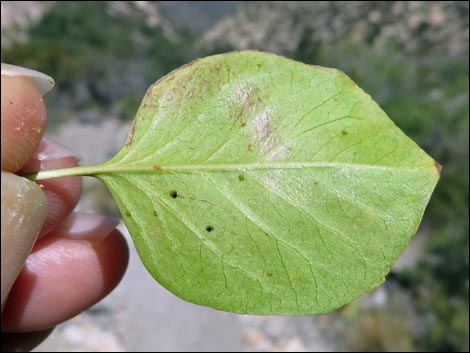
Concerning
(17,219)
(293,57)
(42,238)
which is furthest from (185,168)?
(293,57)

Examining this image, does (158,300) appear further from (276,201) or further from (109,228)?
(276,201)

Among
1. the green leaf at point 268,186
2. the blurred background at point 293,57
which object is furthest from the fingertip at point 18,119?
the blurred background at point 293,57

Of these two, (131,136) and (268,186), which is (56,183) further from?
(268,186)

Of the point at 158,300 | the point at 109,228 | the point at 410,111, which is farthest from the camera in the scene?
the point at 410,111

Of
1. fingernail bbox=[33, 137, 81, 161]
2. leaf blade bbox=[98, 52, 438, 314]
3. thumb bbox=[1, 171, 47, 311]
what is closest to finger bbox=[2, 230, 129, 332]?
fingernail bbox=[33, 137, 81, 161]

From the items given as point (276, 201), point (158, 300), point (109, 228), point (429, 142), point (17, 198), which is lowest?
point (158, 300)

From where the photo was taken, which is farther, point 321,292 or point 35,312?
point 35,312

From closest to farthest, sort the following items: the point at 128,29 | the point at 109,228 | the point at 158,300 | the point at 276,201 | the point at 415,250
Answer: the point at 276,201 < the point at 109,228 < the point at 158,300 < the point at 415,250 < the point at 128,29

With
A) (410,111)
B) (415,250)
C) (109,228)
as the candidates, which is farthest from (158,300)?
(410,111)

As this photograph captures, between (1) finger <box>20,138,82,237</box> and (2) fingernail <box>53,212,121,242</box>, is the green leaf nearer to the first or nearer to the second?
(1) finger <box>20,138,82,237</box>
